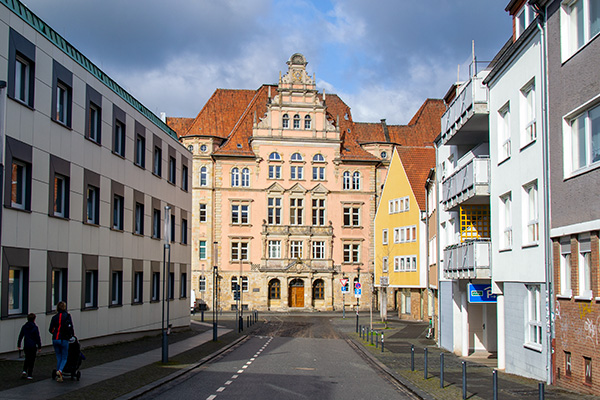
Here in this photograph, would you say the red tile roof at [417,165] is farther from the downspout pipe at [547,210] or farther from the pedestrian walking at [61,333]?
the pedestrian walking at [61,333]

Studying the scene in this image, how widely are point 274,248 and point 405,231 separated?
73.0 feet

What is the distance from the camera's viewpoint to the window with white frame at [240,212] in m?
71.4

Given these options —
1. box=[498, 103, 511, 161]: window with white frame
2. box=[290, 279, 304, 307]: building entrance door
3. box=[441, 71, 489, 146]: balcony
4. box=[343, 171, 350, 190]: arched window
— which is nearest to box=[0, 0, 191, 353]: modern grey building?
box=[441, 71, 489, 146]: balcony

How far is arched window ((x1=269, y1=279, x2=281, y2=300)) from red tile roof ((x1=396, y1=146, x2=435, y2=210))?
25.6 meters

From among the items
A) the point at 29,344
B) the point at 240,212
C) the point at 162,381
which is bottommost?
the point at 162,381

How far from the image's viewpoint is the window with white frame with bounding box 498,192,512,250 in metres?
21.0

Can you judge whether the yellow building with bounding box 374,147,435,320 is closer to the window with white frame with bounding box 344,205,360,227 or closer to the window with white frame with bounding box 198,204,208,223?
the window with white frame with bounding box 344,205,360,227

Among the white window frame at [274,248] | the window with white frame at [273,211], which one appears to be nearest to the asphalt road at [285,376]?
the white window frame at [274,248]

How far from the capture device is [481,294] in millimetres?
23328

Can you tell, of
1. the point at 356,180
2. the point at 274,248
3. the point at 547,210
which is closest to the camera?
the point at 547,210

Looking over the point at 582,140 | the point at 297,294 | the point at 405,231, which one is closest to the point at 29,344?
the point at 582,140

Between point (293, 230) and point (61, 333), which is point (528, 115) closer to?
point (61, 333)

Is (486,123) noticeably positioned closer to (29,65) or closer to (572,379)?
(572,379)

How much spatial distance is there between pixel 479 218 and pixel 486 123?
144 inches
